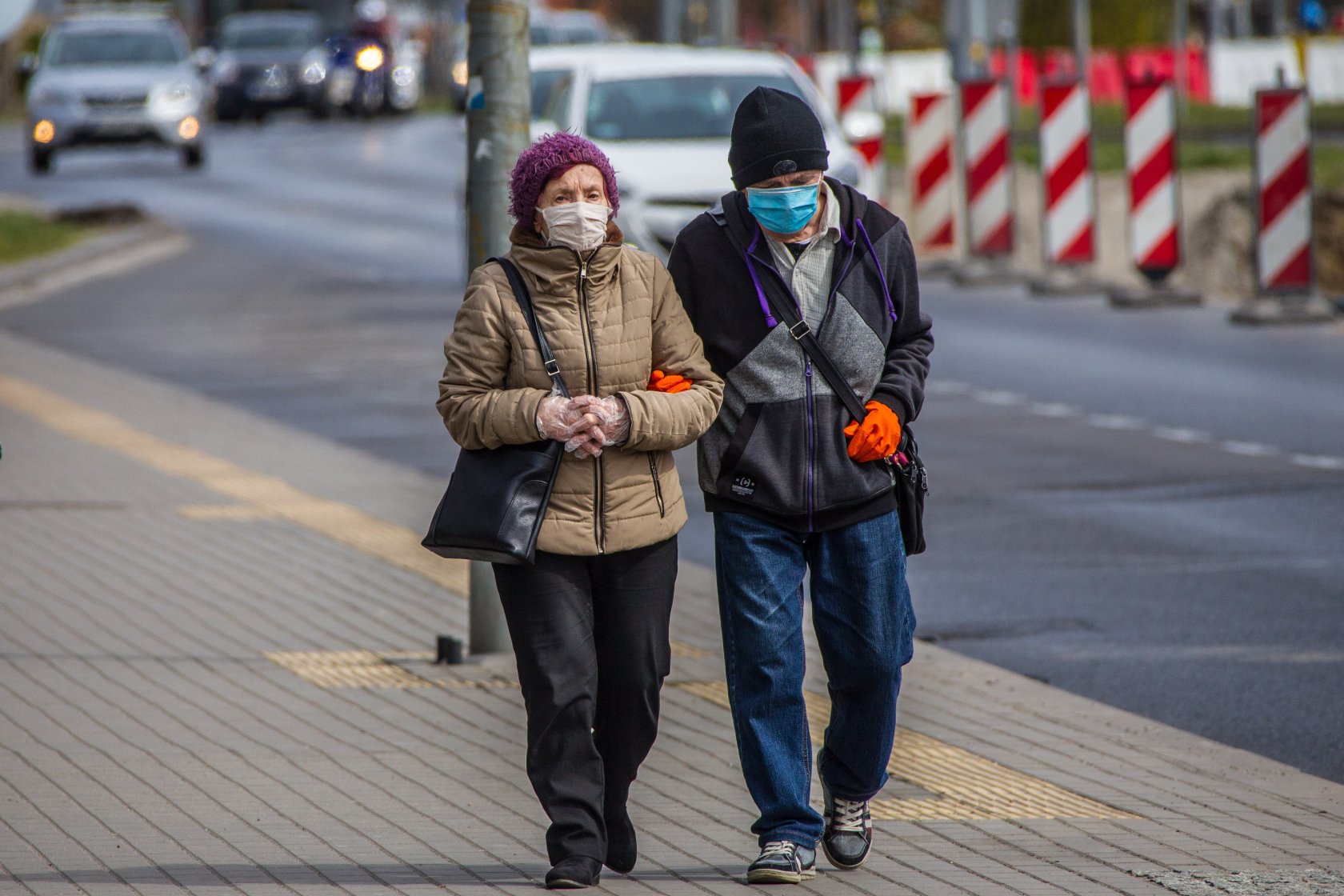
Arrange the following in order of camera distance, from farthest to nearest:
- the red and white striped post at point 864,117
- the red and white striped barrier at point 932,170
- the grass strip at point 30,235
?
the grass strip at point 30,235
the red and white striped barrier at point 932,170
the red and white striped post at point 864,117

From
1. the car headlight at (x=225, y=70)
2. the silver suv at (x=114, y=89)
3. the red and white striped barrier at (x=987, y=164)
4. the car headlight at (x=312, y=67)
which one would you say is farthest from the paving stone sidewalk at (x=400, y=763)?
the car headlight at (x=225, y=70)

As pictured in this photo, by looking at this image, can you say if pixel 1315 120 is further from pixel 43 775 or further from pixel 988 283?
pixel 43 775

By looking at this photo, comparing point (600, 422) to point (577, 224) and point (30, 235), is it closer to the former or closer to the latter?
point (577, 224)

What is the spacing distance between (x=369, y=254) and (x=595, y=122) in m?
7.67

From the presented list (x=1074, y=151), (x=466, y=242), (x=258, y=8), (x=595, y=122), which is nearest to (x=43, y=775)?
(x=466, y=242)

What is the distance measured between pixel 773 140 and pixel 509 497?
920 mm

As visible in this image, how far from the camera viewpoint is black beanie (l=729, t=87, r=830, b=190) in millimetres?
4734

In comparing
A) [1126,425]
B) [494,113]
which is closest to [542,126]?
[1126,425]

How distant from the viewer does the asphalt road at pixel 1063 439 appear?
7.32m

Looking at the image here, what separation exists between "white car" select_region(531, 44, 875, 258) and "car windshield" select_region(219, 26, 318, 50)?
97.5ft

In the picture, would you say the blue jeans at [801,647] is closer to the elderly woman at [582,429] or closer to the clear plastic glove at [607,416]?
the elderly woman at [582,429]

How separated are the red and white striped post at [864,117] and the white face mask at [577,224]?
13.0 m

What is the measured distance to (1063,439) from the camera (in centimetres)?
1172

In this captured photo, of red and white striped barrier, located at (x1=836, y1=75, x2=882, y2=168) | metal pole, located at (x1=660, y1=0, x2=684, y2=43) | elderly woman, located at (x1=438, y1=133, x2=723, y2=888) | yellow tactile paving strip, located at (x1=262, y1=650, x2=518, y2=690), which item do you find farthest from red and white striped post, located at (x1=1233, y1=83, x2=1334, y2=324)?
metal pole, located at (x1=660, y1=0, x2=684, y2=43)
